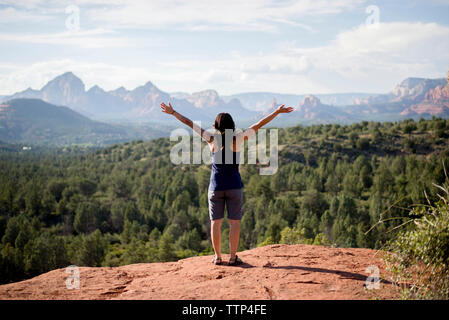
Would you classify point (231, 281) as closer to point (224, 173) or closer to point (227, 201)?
point (227, 201)

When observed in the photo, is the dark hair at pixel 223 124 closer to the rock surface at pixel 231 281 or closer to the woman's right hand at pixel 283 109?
the woman's right hand at pixel 283 109

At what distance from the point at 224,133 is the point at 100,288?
3.55 metres

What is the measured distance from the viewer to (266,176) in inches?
3009

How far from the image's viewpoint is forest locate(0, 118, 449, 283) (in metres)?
44.0

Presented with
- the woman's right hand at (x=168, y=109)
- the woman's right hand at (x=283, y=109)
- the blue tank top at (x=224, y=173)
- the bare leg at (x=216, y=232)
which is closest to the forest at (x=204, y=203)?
the bare leg at (x=216, y=232)

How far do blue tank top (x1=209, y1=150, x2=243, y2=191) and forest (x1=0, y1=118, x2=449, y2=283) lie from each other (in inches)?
530

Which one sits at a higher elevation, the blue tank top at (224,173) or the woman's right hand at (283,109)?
the woman's right hand at (283,109)

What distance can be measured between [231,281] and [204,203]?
6039 cm

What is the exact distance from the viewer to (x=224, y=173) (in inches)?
247

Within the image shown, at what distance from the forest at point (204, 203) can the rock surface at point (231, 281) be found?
477 inches

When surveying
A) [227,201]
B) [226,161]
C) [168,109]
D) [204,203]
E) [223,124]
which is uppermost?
[168,109]

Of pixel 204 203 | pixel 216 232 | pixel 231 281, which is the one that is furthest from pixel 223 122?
pixel 204 203

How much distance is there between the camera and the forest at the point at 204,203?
44.0 m
